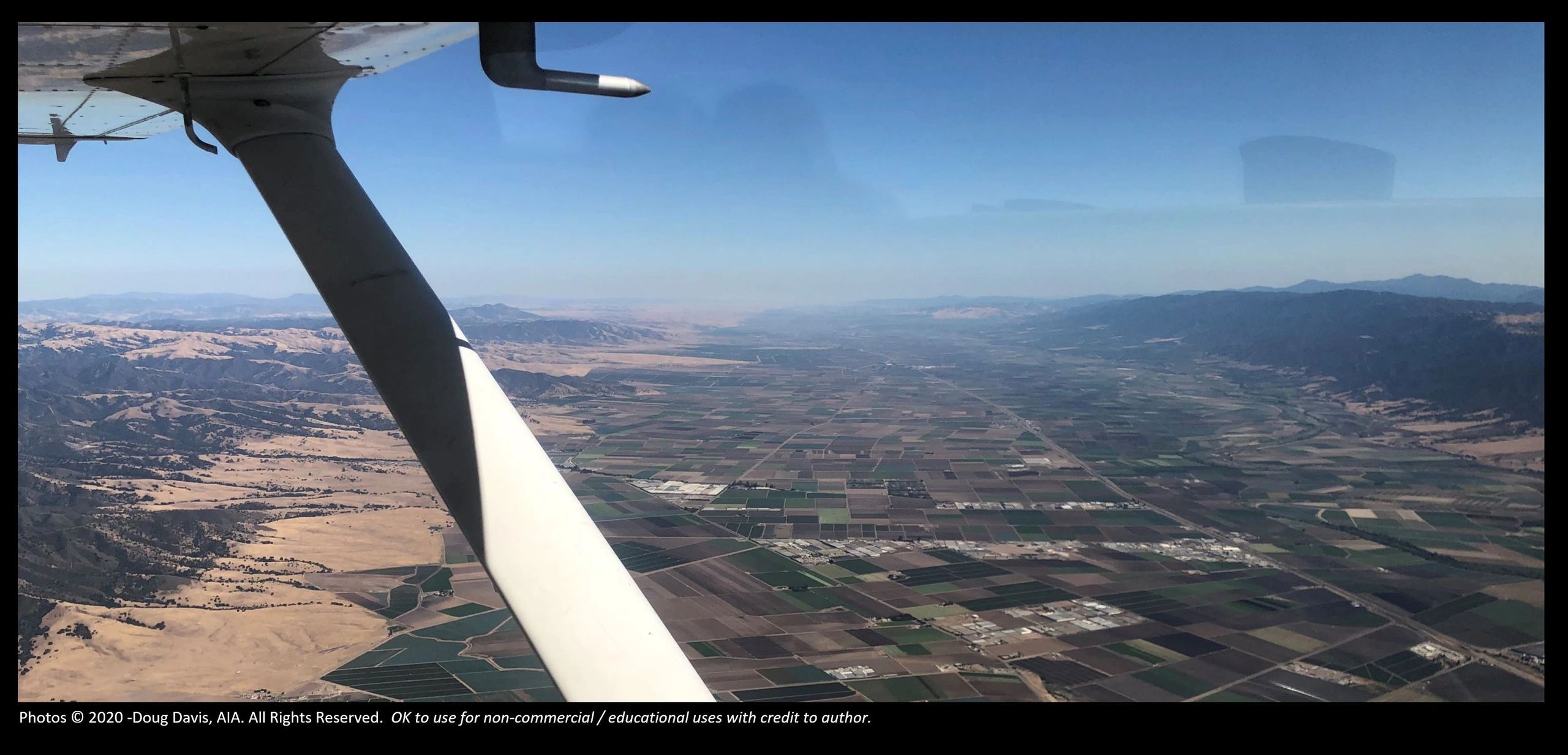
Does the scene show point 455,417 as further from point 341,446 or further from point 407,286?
point 341,446

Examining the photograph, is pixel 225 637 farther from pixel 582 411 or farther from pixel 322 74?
pixel 582 411

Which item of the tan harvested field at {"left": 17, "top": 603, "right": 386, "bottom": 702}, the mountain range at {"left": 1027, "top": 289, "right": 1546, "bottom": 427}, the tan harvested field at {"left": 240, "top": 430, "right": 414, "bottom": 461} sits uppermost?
the mountain range at {"left": 1027, "top": 289, "right": 1546, "bottom": 427}

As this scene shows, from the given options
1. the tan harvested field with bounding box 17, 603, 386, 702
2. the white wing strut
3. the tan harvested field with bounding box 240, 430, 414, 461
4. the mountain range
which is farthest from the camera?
the mountain range

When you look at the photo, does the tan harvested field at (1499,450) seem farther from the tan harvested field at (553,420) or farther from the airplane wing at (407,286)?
the tan harvested field at (553,420)

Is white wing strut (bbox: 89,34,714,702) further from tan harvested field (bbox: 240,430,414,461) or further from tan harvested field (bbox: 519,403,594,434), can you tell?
tan harvested field (bbox: 240,430,414,461)

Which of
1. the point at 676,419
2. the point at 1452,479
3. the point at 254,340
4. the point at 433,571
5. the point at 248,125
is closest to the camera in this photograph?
the point at 248,125

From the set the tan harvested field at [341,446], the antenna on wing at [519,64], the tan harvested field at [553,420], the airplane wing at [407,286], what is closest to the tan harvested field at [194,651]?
the airplane wing at [407,286]

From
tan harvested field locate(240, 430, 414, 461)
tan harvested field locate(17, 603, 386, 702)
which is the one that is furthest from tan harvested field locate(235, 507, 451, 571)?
tan harvested field locate(240, 430, 414, 461)

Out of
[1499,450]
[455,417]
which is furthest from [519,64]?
[1499,450]
